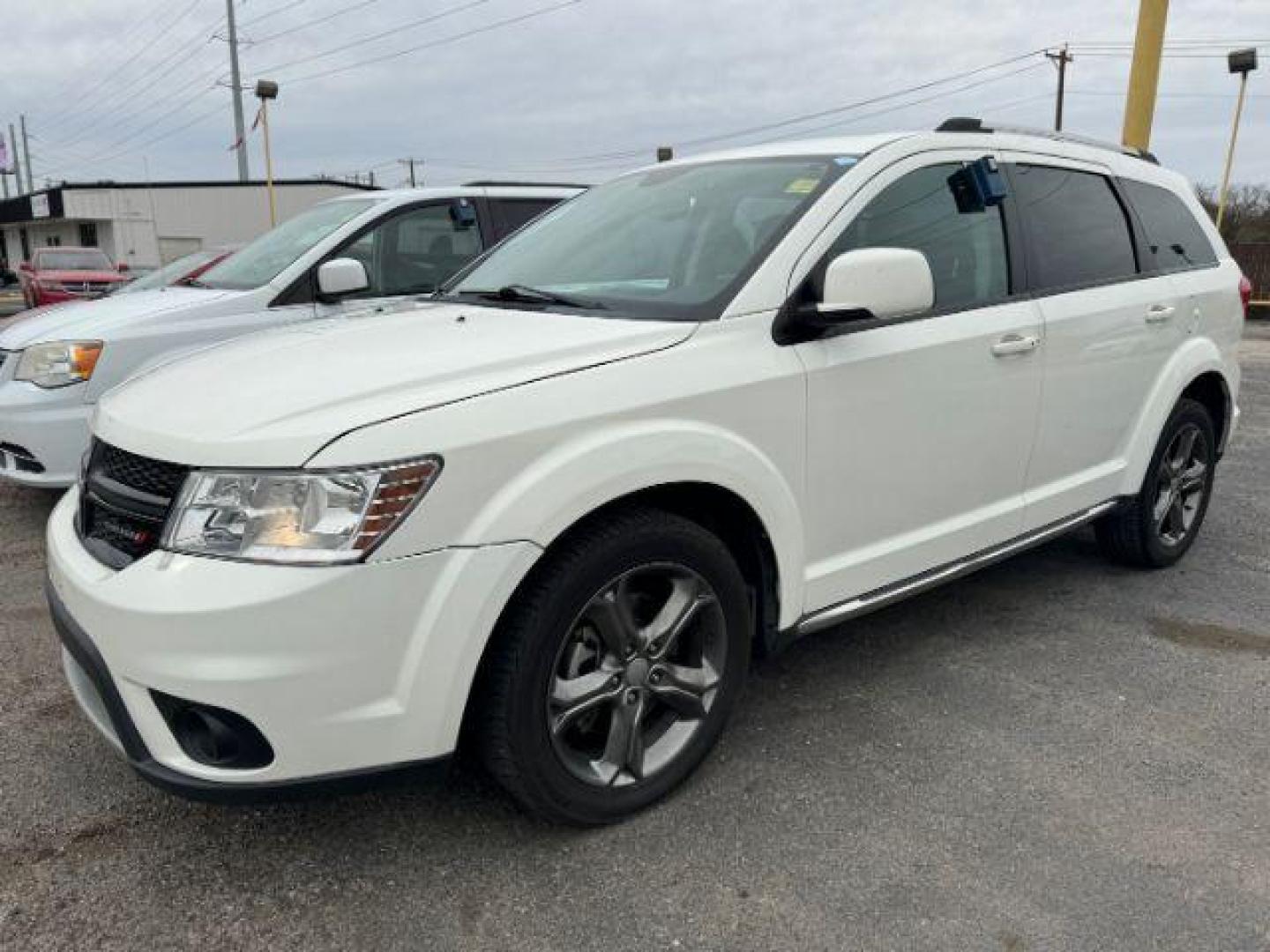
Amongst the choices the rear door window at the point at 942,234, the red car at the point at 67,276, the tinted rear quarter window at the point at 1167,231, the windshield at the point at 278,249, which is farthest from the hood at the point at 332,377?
the red car at the point at 67,276

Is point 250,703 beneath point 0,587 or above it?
above

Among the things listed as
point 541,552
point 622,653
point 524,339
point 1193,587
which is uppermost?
point 524,339

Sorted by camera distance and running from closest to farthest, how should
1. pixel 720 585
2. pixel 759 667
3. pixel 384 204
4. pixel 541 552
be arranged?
pixel 541 552, pixel 720 585, pixel 759 667, pixel 384 204

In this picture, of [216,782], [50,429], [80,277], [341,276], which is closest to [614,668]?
[216,782]

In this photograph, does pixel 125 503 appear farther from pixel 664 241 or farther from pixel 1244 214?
pixel 1244 214

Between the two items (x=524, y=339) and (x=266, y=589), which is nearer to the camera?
(x=266, y=589)

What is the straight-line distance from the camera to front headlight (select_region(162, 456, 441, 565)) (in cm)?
200

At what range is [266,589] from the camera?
1.96 m

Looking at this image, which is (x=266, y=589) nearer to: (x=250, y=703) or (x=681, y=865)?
(x=250, y=703)

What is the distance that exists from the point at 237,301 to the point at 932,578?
12.4 ft

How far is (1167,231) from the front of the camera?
14.1ft

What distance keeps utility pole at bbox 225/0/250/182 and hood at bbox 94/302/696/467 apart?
1286 inches

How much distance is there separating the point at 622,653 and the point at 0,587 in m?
3.23

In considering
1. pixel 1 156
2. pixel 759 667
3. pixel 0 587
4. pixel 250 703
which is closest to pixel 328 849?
pixel 250 703
